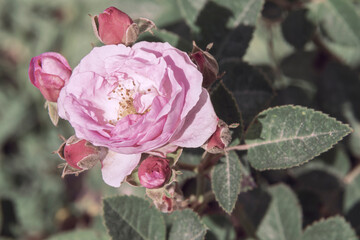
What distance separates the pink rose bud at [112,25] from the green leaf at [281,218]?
969mm

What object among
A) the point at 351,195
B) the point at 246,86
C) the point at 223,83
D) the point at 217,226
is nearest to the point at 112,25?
the point at 223,83

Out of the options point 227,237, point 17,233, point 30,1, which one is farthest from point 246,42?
point 30,1

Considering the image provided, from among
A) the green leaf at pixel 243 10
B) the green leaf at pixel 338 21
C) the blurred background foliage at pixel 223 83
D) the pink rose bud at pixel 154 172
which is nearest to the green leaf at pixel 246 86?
the blurred background foliage at pixel 223 83

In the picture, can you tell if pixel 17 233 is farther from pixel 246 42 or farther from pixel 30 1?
pixel 30 1

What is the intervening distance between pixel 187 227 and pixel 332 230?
0.62 m

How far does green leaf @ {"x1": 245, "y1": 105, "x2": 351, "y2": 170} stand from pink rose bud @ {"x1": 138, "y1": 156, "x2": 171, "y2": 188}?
0.34 metres

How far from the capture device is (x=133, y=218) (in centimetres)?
143

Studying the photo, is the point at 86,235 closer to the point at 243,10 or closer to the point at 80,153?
the point at 80,153

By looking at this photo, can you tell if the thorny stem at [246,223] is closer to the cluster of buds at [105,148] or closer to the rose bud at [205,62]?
the cluster of buds at [105,148]

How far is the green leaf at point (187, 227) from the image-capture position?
127cm

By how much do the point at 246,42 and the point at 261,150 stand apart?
1.63 feet

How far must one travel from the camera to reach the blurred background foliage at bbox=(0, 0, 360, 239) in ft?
5.21

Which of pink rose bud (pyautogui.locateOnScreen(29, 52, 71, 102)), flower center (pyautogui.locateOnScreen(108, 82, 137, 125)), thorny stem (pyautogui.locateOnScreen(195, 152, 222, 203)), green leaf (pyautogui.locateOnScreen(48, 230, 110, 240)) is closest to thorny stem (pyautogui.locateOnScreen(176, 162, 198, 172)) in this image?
thorny stem (pyautogui.locateOnScreen(195, 152, 222, 203))

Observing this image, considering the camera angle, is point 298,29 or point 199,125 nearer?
point 199,125
